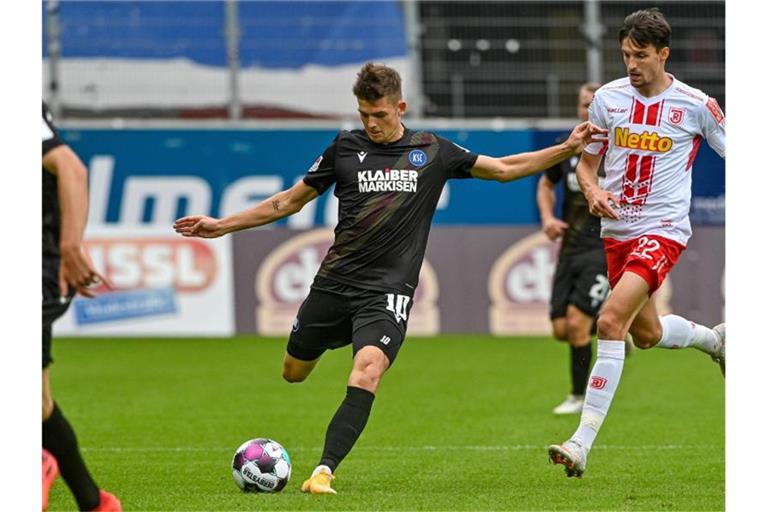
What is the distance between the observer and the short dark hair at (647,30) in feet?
24.8

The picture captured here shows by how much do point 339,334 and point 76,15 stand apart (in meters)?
14.6

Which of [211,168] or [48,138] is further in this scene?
[211,168]

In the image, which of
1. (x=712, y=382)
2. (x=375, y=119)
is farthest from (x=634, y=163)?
(x=712, y=382)

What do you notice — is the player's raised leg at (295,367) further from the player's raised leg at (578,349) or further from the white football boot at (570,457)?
the player's raised leg at (578,349)

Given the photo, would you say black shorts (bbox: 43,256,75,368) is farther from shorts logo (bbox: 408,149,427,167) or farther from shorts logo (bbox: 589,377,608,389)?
shorts logo (bbox: 589,377,608,389)

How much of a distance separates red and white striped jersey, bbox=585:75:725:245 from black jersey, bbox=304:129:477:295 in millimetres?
810

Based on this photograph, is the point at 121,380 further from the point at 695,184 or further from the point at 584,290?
the point at 695,184

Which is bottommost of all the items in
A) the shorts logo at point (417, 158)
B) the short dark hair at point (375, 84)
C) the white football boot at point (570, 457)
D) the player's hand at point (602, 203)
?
the white football boot at point (570, 457)

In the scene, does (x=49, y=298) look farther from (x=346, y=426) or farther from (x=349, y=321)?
(x=349, y=321)

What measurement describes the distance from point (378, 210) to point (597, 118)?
1326 millimetres

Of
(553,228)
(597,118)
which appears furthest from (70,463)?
(553,228)

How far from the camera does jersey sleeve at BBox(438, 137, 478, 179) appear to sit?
7.93 metres

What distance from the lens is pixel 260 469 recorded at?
293 inches

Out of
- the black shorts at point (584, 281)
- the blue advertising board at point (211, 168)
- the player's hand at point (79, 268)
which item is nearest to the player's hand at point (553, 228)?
the black shorts at point (584, 281)
